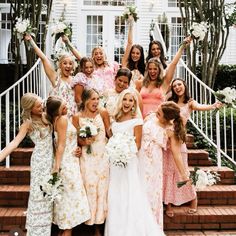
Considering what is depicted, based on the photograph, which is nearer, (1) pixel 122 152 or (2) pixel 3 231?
(1) pixel 122 152

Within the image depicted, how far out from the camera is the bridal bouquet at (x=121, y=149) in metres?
5.13

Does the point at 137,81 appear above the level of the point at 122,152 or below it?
above

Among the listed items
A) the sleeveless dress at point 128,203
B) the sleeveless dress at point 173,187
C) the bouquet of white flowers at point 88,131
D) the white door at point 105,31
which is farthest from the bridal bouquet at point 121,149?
the white door at point 105,31

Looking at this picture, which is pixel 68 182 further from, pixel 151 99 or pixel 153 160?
pixel 151 99

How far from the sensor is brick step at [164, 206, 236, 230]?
Answer: 6066 mm

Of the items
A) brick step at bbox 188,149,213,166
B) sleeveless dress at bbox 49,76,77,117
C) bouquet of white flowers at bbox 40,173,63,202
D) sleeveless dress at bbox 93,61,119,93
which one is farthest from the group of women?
sleeveless dress at bbox 93,61,119,93

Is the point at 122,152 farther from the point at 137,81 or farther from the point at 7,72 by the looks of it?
the point at 7,72

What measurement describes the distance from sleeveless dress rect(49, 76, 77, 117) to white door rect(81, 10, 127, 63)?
30.3 feet

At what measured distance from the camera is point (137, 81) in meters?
7.04

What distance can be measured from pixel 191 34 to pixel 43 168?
2.94 metres

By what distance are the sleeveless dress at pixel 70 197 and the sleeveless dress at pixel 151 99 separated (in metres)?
1.37

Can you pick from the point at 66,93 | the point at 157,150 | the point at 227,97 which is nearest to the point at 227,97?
the point at 227,97

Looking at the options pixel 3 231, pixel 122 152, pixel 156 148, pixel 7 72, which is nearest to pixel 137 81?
pixel 156 148

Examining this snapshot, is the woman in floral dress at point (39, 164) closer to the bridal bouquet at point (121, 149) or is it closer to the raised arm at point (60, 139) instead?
the raised arm at point (60, 139)
